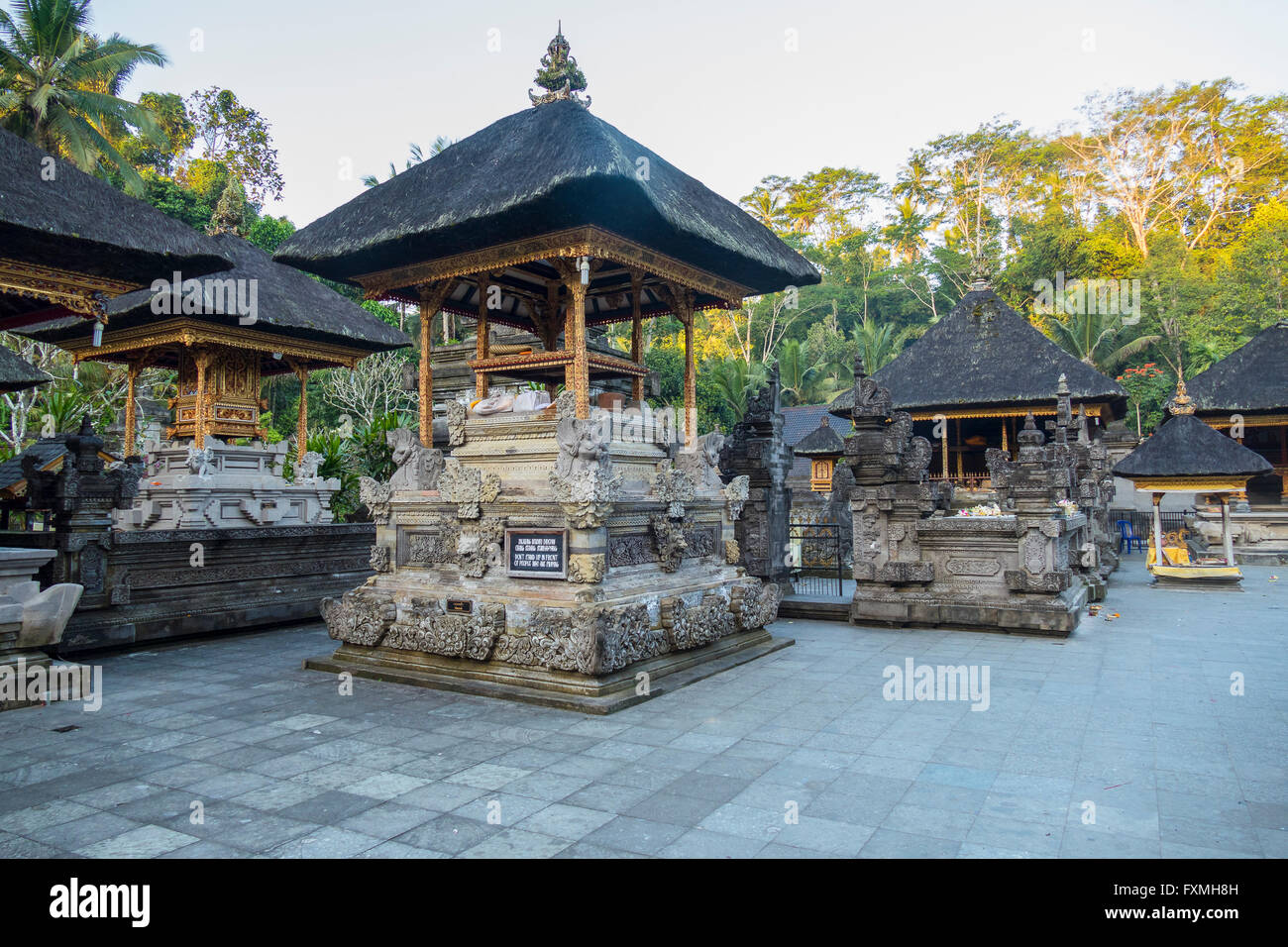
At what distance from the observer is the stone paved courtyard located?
4152 mm

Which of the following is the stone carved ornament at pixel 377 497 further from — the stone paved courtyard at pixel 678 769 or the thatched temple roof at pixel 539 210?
the thatched temple roof at pixel 539 210

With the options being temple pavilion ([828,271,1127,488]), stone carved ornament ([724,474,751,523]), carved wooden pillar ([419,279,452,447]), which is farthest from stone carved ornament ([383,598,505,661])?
temple pavilion ([828,271,1127,488])

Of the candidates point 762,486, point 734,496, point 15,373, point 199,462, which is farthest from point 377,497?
point 15,373

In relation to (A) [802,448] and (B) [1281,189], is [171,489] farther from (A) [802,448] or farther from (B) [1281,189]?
(B) [1281,189]

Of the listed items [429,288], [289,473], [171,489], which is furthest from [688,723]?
[289,473]

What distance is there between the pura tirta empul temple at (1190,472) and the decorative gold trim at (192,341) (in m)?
16.2

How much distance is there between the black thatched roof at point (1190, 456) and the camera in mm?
15758

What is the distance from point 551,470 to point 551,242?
2.35 meters

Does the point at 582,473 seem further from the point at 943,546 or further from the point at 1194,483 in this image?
the point at 1194,483

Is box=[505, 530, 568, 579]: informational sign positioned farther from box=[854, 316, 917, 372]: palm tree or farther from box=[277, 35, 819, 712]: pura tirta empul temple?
box=[854, 316, 917, 372]: palm tree

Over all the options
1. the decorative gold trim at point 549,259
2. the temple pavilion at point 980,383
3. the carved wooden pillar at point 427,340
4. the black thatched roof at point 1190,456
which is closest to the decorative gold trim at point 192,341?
the decorative gold trim at point 549,259

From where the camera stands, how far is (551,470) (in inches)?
322

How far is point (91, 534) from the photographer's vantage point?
9.58 m

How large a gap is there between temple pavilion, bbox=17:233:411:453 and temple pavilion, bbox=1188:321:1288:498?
25743 mm
